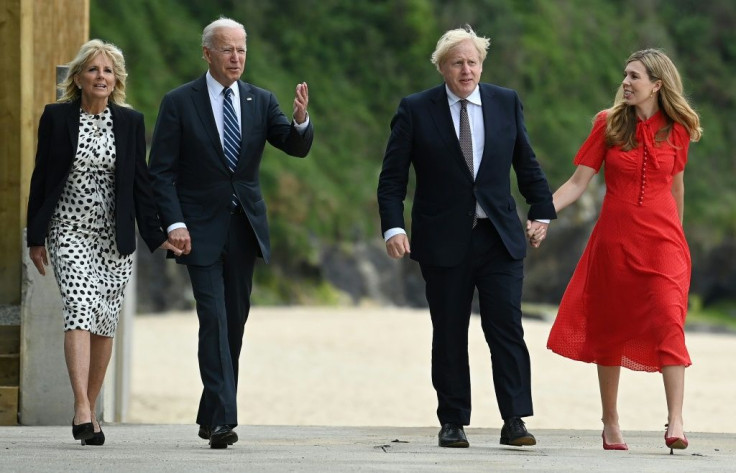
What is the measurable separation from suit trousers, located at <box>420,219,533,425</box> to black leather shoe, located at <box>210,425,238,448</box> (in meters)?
1.00

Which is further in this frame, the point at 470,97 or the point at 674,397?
the point at 470,97

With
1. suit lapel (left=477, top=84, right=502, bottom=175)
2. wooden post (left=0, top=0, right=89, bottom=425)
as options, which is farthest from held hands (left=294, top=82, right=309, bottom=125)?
wooden post (left=0, top=0, right=89, bottom=425)

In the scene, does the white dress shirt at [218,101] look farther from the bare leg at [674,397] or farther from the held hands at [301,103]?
the bare leg at [674,397]

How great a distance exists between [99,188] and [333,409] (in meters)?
7.03

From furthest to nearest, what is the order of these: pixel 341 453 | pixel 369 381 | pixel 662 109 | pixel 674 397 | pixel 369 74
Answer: pixel 369 74, pixel 369 381, pixel 662 109, pixel 674 397, pixel 341 453

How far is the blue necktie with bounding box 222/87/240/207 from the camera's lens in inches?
278

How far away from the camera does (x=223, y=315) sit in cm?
698

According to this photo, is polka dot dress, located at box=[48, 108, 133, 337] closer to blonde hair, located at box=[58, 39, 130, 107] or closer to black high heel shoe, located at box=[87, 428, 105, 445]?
blonde hair, located at box=[58, 39, 130, 107]

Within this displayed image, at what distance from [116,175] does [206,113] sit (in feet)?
1.68

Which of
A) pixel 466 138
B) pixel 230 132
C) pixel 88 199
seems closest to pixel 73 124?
pixel 88 199

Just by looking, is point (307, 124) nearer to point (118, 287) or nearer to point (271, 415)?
point (118, 287)

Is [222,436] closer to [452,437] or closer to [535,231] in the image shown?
[452,437]

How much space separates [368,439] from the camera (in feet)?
24.9

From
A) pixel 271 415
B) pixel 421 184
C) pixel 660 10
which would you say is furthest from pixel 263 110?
pixel 660 10
